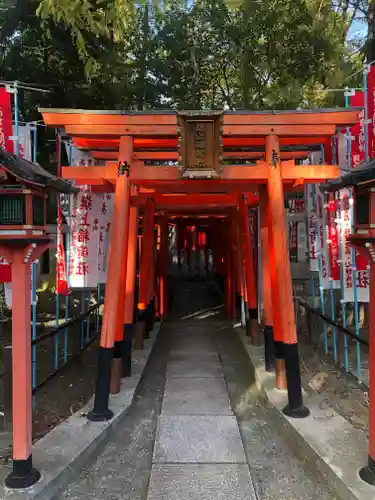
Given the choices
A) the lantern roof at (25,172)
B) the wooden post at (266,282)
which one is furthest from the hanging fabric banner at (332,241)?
the lantern roof at (25,172)

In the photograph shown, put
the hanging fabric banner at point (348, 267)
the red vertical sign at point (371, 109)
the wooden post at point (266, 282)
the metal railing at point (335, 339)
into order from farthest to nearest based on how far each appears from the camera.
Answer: the wooden post at point (266, 282), the metal railing at point (335, 339), the hanging fabric banner at point (348, 267), the red vertical sign at point (371, 109)

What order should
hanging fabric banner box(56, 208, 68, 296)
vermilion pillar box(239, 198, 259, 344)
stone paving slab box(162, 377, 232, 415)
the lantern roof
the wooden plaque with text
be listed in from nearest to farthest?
the lantern roof < the wooden plaque with text < stone paving slab box(162, 377, 232, 415) < hanging fabric banner box(56, 208, 68, 296) < vermilion pillar box(239, 198, 259, 344)

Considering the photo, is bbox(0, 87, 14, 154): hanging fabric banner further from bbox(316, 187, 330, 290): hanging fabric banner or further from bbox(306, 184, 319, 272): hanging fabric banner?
bbox(306, 184, 319, 272): hanging fabric banner

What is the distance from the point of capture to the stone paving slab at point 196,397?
550 centimetres

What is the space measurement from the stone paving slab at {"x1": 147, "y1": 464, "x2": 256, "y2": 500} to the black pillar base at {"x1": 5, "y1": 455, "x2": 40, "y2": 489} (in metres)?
0.99

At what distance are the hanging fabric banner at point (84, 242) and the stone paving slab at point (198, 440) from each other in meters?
2.58

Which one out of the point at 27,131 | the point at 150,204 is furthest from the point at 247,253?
the point at 27,131

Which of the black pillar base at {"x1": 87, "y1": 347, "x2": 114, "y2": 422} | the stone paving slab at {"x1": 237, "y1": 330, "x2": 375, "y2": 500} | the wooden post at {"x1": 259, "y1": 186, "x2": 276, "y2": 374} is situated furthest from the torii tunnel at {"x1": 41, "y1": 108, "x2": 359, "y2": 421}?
the wooden post at {"x1": 259, "y1": 186, "x2": 276, "y2": 374}

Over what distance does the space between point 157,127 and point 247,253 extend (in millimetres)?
4316

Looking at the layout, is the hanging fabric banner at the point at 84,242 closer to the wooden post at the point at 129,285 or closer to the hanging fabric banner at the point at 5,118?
the wooden post at the point at 129,285

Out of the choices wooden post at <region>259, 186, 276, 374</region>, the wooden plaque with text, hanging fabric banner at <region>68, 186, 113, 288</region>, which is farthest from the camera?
hanging fabric banner at <region>68, 186, 113, 288</region>

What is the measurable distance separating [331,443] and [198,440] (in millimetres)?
1371

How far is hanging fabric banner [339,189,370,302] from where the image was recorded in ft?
19.5

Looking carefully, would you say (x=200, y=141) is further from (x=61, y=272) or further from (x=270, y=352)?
(x=270, y=352)
